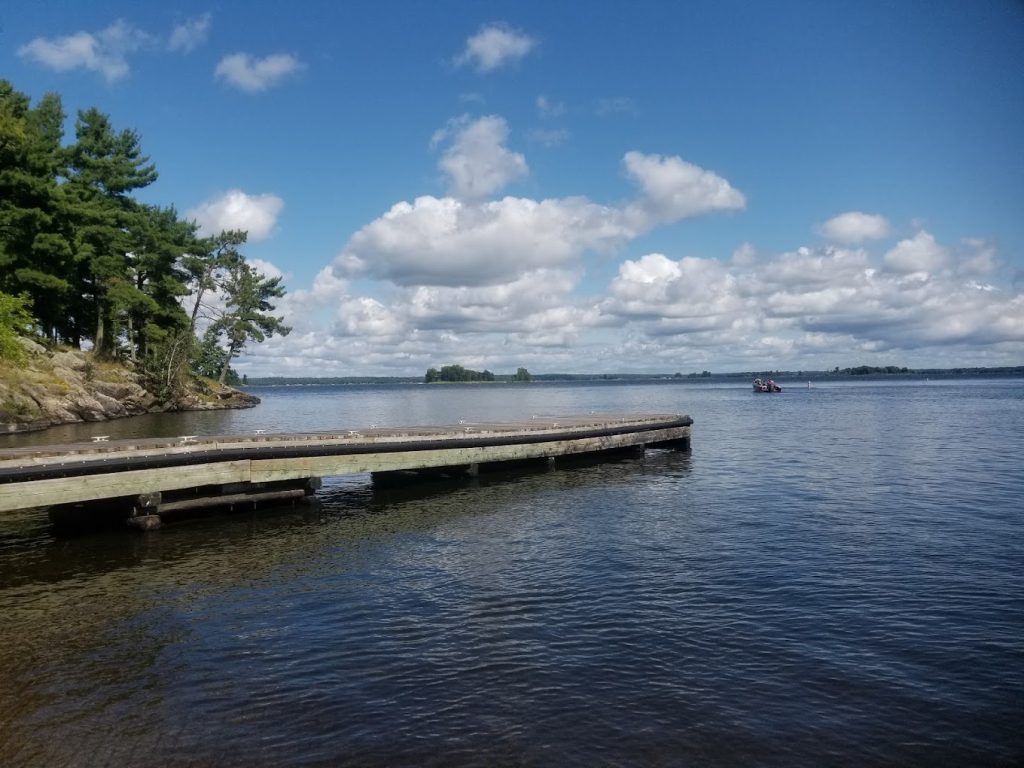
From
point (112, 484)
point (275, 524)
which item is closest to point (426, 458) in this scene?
point (275, 524)

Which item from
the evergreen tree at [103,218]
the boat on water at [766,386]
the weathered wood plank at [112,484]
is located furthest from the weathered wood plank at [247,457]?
the boat on water at [766,386]

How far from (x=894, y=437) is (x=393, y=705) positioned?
4986cm

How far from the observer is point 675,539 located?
62.8 feet

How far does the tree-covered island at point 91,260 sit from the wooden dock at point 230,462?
26.6m

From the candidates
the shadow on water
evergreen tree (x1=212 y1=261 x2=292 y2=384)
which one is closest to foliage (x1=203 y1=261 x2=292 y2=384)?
evergreen tree (x1=212 y1=261 x2=292 y2=384)

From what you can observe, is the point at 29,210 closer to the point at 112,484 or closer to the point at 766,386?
the point at 112,484

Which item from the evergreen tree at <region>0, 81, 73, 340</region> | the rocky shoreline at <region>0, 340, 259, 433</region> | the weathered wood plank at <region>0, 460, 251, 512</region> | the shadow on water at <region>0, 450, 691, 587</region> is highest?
the evergreen tree at <region>0, 81, 73, 340</region>

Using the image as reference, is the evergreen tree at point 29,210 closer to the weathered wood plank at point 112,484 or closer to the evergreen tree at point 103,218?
the evergreen tree at point 103,218

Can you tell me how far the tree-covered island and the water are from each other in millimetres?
34386

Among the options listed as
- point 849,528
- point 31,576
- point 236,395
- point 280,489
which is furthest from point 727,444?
point 236,395

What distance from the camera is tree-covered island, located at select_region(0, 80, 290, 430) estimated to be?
1934 inches

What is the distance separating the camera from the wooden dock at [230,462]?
18.4 m

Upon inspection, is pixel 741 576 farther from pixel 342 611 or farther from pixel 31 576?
pixel 31 576

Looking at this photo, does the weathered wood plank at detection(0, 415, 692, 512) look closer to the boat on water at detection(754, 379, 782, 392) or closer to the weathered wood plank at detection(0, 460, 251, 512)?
the weathered wood plank at detection(0, 460, 251, 512)
